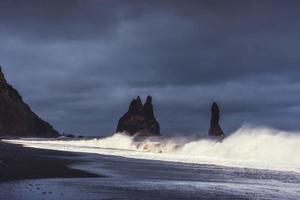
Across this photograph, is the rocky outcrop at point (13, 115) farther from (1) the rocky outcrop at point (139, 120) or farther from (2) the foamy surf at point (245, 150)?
(2) the foamy surf at point (245, 150)

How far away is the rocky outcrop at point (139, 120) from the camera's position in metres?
138

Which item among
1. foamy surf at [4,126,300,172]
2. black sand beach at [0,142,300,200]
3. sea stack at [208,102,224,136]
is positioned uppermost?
sea stack at [208,102,224,136]

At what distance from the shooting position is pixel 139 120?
141500 millimetres

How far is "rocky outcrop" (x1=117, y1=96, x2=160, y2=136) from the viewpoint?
138375 mm

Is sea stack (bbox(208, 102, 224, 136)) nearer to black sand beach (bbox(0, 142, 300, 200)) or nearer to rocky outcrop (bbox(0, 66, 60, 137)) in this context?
rocky outcrop (bbox(0, 66, 60, 137))

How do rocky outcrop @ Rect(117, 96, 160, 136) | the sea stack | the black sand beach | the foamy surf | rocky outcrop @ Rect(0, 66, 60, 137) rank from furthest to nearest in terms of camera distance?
rocky outcrop @ Rect(0, 66, 60, 137)
rocky outcrop @ Rect(117, 96, 160, 136)
the sea stack
the foamy surf
the black sand beach

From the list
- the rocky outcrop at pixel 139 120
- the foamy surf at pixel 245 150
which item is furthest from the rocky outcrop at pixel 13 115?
the foamy surf at pixel 245 150

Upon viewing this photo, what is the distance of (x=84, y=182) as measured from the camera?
23094 mm

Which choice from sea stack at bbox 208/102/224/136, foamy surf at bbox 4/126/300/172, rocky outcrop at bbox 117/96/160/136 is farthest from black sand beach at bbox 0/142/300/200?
rocky outcrop at bbox 117/96/160/136

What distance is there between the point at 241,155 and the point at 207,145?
396 inches

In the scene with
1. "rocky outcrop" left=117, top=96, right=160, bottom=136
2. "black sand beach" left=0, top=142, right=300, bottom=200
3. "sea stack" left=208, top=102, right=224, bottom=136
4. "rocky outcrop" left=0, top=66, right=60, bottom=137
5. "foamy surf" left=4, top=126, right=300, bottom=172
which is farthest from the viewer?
"rocky outcrop" left=0, top=66, right=60, bottom=137

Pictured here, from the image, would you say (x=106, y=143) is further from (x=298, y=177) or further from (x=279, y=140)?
(x=298, y=177)

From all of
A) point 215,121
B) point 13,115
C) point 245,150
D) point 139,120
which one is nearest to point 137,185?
point 245,150

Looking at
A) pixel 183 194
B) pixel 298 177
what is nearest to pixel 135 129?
pixel 298 177
